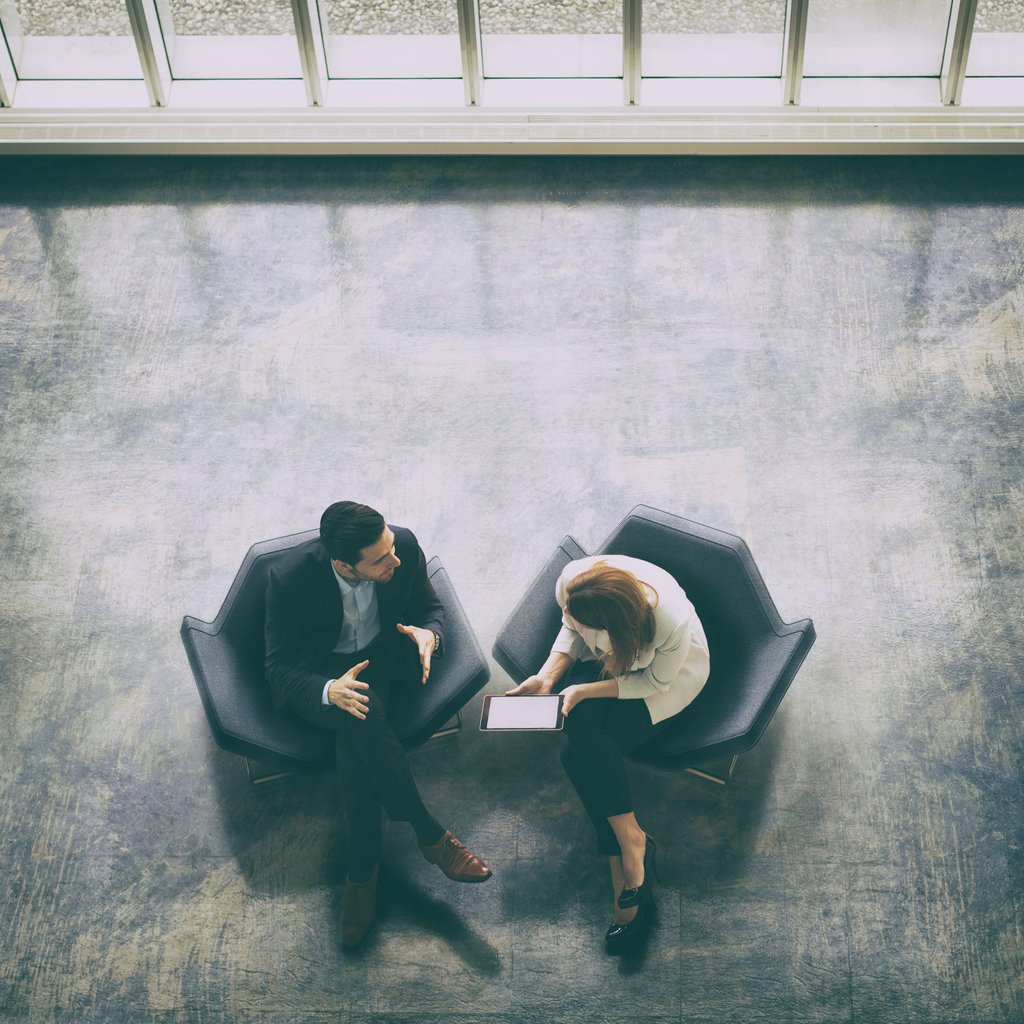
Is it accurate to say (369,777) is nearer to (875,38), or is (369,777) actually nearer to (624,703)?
(624,703)

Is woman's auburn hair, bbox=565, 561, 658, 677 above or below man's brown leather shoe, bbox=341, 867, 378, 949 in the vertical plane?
above

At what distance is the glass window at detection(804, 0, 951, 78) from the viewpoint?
6.27 m

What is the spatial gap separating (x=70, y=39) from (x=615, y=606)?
16.5 feet

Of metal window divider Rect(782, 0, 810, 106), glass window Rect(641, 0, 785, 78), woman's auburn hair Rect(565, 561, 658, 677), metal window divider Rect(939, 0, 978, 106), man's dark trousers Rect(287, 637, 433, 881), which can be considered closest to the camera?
woman's auburn hair Rect(565, 561, 658, 677)

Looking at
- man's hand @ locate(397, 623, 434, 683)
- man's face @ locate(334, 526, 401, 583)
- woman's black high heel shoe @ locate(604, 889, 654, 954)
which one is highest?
man's face @ locate(334, 526, 401, 583)

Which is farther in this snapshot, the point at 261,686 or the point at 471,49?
the point at 471,49

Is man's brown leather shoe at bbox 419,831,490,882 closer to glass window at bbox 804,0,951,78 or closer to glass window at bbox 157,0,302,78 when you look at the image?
glass window at bbox 157,0,302,78

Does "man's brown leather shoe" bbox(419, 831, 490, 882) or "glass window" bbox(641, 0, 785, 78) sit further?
"glass window" bbox(641, 0, 785, 78)

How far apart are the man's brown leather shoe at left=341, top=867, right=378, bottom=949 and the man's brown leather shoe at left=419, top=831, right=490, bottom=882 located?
0.23 m

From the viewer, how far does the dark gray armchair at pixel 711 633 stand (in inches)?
164

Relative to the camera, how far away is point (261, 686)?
440 centimetres

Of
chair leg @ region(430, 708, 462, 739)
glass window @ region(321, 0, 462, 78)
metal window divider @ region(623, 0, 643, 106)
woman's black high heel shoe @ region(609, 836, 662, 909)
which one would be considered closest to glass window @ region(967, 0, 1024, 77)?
metal window divider @ region(623, 0, 643, 106)

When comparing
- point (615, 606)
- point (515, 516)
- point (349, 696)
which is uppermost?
point (615, 606)

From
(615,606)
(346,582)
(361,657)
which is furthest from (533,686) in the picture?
(346,582)
